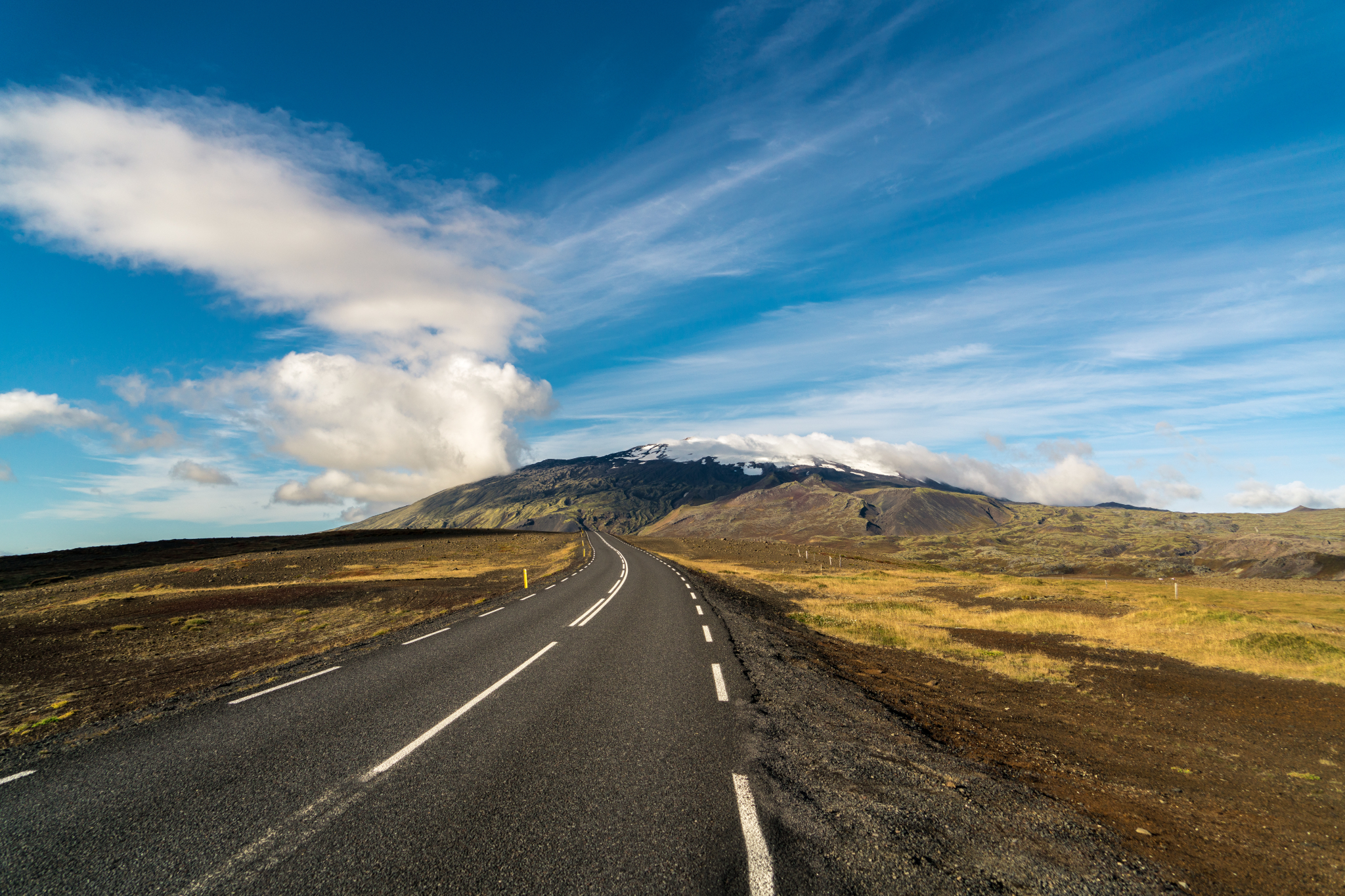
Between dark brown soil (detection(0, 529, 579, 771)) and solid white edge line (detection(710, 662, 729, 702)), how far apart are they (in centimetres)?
932

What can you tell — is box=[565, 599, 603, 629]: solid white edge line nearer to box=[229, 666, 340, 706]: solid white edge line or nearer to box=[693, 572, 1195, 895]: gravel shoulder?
box=[229, 666, 340, 706]: solid white edge line

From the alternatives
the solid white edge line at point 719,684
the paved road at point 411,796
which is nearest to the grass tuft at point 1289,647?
the solid white edge line at point 719,684

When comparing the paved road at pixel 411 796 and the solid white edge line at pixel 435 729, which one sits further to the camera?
the solid white edge line at pixel 435 729

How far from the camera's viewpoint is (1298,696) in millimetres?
12039

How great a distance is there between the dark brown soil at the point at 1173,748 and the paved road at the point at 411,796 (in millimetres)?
3819

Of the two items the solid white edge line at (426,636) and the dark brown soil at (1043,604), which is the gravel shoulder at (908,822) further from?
the dark brown soil at (1043,604)

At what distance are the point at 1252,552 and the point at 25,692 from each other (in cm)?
23751

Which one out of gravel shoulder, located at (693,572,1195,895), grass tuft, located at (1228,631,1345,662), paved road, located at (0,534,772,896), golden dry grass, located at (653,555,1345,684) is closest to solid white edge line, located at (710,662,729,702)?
paved road, located at (0,534,772,896)

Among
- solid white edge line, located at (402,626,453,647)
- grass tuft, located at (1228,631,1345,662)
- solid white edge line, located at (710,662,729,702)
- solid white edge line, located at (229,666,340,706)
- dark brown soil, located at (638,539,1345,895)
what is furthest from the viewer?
grass tuft, located at (1228,631,1345,662)

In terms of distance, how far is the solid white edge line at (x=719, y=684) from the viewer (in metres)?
9.52

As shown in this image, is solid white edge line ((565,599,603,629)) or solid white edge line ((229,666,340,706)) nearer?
solid white edge line ((229,666,340,706))

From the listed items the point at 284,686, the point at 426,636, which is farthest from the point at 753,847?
the point at 426,636

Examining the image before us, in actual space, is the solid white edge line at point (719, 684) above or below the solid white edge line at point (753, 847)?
below

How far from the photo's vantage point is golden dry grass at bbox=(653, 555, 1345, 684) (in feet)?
49.6
